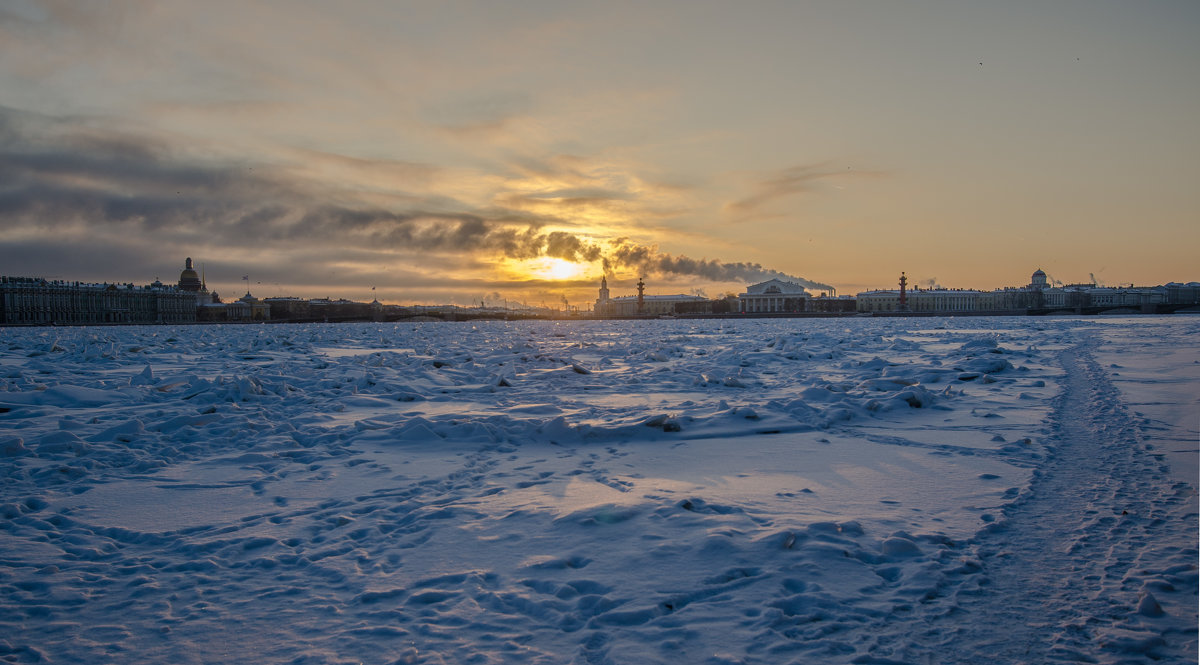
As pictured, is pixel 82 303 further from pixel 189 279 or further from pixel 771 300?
pixel 771 300

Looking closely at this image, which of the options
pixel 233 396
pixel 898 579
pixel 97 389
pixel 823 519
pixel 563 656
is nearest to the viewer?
pixel 563 656

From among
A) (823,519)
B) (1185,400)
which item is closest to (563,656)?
(823,519)

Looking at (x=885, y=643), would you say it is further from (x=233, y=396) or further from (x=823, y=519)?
(x=233, y=396)

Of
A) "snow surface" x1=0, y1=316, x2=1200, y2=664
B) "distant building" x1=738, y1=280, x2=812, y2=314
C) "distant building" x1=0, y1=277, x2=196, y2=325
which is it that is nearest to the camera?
"snow surface" x1=0, y1=316, x2=1200, y2=664

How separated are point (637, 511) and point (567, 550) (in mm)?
752

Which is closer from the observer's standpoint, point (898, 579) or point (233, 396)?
point (898, 579)

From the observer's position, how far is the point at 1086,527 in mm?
3627

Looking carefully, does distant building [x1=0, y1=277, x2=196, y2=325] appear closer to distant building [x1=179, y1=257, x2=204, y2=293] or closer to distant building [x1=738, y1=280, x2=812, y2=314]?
distant building [x1=179, y1=257, x2=204, y2=293]

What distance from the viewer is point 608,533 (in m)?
3.86

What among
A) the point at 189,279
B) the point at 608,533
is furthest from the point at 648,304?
the point at 608,533

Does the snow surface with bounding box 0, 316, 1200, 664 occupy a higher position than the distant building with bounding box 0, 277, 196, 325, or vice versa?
the distant building with bounding box 0, 277, 196, 325

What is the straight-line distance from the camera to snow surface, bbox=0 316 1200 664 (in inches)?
103

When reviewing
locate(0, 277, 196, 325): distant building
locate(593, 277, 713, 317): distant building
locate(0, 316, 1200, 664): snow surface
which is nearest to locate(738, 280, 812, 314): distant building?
locate(593, 277, 713, 317): distant building

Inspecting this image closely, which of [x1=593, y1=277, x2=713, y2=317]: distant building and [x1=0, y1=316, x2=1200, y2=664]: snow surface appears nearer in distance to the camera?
[x1=0, y1=316, x2=1200, y2=664]: snow surface
